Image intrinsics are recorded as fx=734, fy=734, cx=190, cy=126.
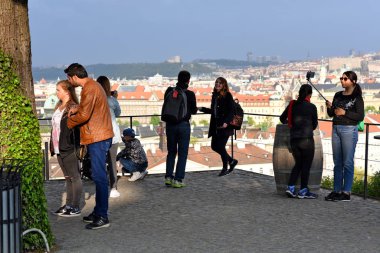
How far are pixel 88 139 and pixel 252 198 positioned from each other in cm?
292

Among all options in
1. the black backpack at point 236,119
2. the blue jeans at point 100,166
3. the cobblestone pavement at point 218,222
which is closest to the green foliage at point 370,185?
the black backpack at point 236,119

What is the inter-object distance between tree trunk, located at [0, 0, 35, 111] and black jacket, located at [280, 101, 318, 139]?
12.9 ft

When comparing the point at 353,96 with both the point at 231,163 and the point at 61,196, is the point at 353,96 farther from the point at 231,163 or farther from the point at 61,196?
the point at 61,196

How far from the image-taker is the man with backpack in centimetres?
1002

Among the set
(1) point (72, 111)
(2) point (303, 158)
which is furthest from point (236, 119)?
(1) point (72, 111)

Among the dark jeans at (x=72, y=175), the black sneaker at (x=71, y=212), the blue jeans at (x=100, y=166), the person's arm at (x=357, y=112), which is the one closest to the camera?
the blue jeans at (x=100, y=166)

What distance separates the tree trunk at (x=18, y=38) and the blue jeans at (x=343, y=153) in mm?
4158

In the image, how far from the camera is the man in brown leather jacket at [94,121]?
23.3 ft

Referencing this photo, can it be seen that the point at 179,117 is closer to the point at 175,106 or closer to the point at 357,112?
the point at 175,106

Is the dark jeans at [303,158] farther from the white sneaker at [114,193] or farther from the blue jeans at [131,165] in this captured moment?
the blue jeans at [131,165]

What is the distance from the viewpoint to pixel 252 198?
9336mm

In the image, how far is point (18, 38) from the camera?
6266mm

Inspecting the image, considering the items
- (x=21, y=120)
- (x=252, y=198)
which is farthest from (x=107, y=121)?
(x=252, y=198)

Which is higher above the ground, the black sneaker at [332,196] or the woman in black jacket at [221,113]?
the woman in black jacket at [221,113]
